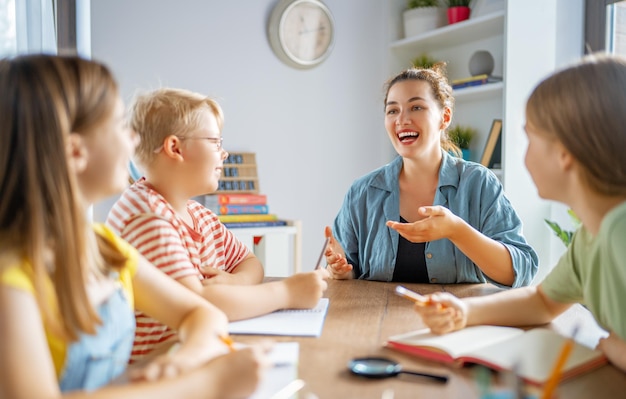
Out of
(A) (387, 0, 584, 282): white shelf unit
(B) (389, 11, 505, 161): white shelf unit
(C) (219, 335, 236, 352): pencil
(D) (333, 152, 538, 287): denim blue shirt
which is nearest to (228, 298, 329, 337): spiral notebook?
(C) (219, 335, 236, 352): pencil

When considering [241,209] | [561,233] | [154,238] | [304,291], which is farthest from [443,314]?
[241,209]

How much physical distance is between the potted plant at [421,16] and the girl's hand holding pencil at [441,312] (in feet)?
9.38

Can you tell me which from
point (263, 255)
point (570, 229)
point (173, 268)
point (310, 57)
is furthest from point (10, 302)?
point (310, 57)

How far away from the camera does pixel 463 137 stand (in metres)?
3.53

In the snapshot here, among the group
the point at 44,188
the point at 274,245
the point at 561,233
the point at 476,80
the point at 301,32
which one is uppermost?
the point at 301,32

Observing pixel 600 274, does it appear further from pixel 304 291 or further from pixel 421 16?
pixel 421 16

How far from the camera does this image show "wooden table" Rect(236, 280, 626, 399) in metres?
0.88

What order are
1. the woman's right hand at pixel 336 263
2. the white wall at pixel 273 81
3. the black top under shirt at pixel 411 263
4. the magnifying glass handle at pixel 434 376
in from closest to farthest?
the magnifying glass handle at pixel 434 376 < the woman's right hand at pixel 336 263 < the black top under shirt at pixel 411 263 < the white wall at pixel 273 81

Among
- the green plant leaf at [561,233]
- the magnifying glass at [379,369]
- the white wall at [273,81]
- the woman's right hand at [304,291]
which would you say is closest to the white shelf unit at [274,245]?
the white wall at [273,81]

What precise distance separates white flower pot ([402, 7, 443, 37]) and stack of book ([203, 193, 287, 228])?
1428 millimetres

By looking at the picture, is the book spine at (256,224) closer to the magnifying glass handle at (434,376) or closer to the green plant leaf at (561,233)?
the green plant leaf at (561,233)

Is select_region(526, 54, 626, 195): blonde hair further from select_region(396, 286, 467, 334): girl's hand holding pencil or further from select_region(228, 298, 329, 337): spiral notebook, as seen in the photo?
select_region(228, 298, 329, 337): spiral notebook

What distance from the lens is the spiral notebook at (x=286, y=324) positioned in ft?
3.90

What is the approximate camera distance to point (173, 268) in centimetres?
125
